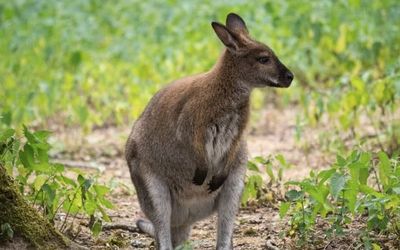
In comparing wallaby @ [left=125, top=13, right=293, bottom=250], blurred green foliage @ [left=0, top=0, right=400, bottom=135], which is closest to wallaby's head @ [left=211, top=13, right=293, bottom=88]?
wallaby @ [left=125, top=13, right=293, bottom=250]

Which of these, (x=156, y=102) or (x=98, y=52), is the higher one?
(x=98, y=52)

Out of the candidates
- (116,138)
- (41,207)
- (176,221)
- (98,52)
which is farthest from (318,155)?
(98,52)

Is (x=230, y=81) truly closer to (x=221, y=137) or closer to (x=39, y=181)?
(x=221, y=137)

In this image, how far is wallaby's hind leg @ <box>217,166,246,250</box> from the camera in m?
5.98

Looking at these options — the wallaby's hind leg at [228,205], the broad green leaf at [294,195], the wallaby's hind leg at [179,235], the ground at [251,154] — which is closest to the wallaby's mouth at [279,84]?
the wallaby's hind leg at [228,205]

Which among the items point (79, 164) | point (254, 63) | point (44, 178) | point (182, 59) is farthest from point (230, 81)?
point (182, 59)

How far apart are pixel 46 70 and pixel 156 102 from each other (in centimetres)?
482

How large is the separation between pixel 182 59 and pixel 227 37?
4.87 meters

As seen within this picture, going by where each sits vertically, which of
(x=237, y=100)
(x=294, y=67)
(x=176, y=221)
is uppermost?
(x=294, y=67)

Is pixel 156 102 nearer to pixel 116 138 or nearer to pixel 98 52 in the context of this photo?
pixel 116 138

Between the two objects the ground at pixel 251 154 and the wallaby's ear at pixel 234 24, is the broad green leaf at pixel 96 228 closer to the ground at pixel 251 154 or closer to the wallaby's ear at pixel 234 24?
the ground at pixel 251 154

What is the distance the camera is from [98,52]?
1230 centimetres

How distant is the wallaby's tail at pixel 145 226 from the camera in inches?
254

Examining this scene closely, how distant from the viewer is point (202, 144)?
598 centimetres
